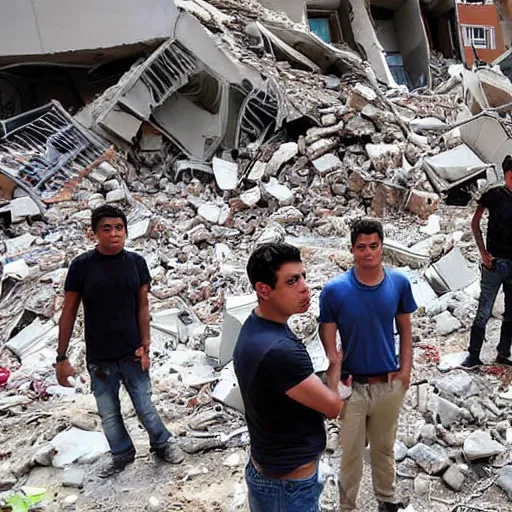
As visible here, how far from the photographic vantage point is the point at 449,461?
2.57 metres

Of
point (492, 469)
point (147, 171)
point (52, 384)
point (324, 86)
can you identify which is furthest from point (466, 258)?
point (147, 171)

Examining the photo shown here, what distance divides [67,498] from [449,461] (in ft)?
5.84

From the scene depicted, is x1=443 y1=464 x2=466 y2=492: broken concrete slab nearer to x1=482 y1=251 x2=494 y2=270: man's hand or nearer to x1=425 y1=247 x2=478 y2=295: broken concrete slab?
x1=482 y1=251 x2=494 y2=270: man's hand

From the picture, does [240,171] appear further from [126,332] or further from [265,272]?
[265,272]

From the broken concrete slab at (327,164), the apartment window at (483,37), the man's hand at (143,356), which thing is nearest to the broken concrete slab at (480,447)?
the man's hand at (143,356)

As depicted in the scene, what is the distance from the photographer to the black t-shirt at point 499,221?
306 centimetres

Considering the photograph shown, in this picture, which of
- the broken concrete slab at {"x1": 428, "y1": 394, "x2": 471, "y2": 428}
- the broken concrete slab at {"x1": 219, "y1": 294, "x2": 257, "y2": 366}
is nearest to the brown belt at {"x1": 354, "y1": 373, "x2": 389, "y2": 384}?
the broken concrete slab at {"x1": 428, "y1": 394, "x2": 471, "y2": 428}

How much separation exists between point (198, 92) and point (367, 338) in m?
7.89

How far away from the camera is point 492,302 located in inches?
129

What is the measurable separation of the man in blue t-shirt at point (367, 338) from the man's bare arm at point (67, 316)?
3.78ft

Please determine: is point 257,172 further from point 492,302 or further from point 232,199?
point 492,302

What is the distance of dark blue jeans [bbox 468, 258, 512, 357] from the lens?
317 cm

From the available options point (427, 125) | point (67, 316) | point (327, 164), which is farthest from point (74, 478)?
point (427, 125)

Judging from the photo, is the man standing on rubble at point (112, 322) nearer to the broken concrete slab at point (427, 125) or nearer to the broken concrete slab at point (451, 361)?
the broken concrete slab at point (451, 361)
